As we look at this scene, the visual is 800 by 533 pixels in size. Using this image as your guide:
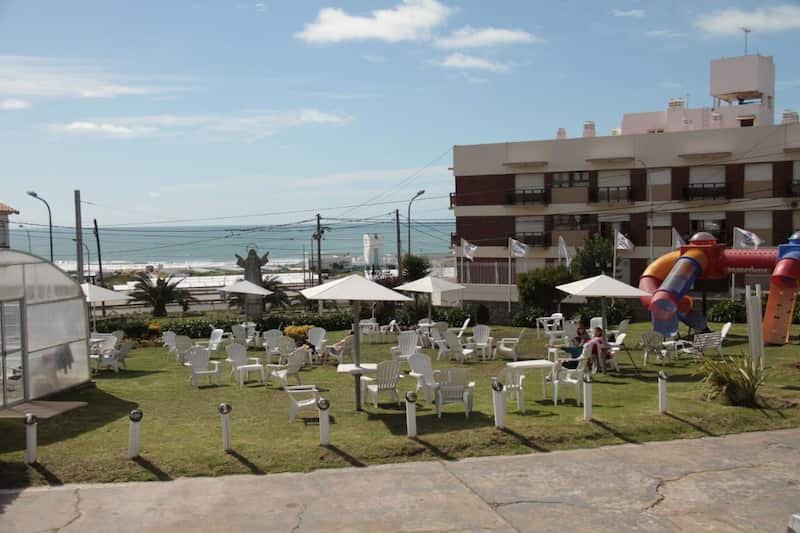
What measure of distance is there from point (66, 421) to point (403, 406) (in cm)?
585

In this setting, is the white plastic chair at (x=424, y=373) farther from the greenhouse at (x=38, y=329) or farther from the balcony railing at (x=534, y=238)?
the balcony railing at (x=534, y=238)

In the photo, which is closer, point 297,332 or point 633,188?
point 297,332

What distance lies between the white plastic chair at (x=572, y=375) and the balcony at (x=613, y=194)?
92.1 ft

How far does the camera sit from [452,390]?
44.8 feet

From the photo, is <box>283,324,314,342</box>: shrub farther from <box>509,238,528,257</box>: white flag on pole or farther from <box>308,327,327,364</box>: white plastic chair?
<box>509,238,528,257</box>: white flag on pole

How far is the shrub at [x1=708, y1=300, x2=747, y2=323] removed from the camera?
94.6 feet

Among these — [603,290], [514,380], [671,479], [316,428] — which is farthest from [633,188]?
[671,479]

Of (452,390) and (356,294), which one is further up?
(356,294)

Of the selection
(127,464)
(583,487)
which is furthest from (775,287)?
(127,464)

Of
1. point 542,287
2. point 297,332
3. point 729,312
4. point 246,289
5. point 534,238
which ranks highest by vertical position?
A: point 534,238

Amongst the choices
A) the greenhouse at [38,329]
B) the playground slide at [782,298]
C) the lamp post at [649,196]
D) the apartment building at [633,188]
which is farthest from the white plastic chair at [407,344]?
the lamp post at [649,196]

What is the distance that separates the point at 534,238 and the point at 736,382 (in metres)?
31.4

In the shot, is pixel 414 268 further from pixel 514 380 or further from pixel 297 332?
pixel 514 380

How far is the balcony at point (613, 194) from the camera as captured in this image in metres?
43.1
